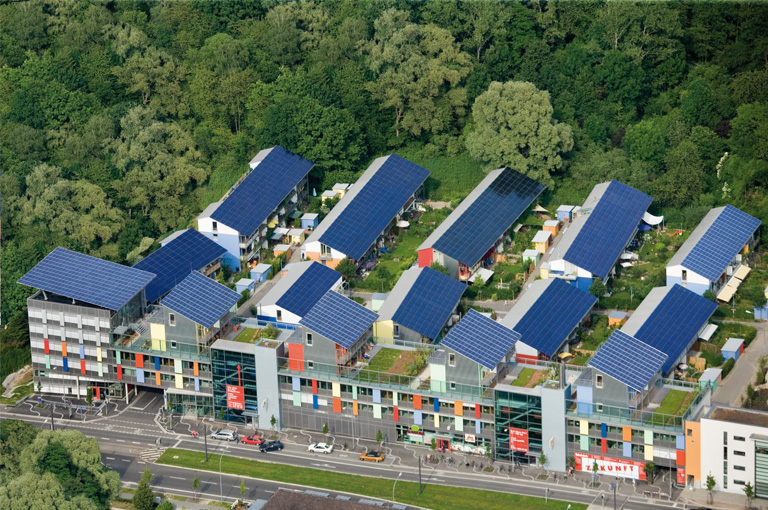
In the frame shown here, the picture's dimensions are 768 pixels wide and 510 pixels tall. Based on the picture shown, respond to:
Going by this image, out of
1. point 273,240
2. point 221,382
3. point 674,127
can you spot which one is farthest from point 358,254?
point 674,127

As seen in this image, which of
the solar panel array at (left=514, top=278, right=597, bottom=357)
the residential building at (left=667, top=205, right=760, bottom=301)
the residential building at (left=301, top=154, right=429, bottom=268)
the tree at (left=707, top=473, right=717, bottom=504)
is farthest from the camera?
the residential building at (left=301, top=154, right=429, bottom=268)

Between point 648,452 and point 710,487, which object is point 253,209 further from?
point 710,487

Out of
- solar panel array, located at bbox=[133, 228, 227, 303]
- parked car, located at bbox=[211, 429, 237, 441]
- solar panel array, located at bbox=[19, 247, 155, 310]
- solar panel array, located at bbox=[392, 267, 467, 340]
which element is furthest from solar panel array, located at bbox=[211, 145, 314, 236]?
parked car, located at bbox=[211, 429, 237, 441]

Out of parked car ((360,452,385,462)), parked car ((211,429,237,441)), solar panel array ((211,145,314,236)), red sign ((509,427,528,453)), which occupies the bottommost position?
parked car ((360,452,385,462))

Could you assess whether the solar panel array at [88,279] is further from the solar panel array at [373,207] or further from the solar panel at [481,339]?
the solar panel at [481,339]

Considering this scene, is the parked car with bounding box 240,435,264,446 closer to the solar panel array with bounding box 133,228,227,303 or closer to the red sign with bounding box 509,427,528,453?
the solar panel array with bounding box 133,228,227,303

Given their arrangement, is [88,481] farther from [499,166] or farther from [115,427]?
[499,166]

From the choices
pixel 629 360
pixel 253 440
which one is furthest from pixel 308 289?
pixel 629 360
